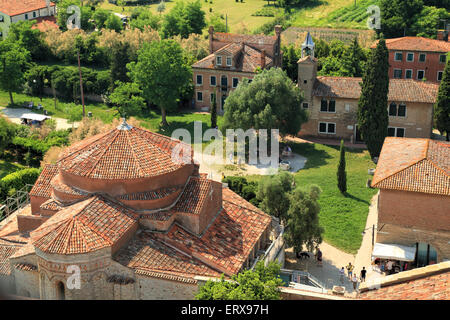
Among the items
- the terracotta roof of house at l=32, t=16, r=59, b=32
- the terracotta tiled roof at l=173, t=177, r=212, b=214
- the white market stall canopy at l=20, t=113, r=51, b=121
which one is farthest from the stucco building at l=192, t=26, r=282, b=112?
the terracotta tiled roof at l=173, t=177, r=212, b=214

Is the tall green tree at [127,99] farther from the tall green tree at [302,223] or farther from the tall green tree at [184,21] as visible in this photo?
the tall green tree at [302,223]

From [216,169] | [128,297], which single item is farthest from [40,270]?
[216,169]

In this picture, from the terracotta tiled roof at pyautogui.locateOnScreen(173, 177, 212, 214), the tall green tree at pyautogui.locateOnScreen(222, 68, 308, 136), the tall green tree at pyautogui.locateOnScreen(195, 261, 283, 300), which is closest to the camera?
the tall green tree at pyautogui.locateOnScreen(195, 261, 283, 300)

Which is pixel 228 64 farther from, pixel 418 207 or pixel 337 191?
pixel 418 207

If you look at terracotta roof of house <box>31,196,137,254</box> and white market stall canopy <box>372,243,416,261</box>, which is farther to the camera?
white market stall canopy <box>372,243,416,261</box>

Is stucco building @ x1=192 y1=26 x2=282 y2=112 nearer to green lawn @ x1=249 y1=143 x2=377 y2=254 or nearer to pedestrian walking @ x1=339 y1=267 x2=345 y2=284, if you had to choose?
green lawn @ x1=249 y1=143 x2=377 y2=254

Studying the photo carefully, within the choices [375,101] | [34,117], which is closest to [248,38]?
[375,101]

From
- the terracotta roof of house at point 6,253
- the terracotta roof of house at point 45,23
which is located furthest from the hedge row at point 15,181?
the terracotta roof of house at point 45,23
